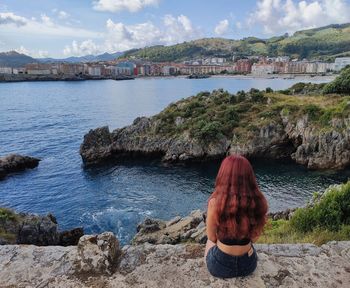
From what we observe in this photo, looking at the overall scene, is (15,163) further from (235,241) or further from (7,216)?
(235,241)

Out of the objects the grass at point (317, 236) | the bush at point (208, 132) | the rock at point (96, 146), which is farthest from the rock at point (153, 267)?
the rock at point (96, 146)

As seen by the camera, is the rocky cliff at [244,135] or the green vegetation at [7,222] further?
the rocky cliff at [244,135]

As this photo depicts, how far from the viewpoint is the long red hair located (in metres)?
5.75

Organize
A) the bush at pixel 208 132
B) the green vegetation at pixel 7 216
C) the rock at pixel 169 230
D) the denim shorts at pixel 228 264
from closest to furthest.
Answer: the denim shorts at pixel 228 264, the rock at pixel 169 230, the green vegetation at pixel 7 216, the bush at pixel 208 132

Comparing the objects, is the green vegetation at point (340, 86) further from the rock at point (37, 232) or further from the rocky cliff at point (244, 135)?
the rock at point (37, 232)

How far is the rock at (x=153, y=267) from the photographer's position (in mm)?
6668

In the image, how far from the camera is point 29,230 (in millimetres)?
24391

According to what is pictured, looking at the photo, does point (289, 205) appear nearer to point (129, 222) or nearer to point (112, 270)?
point (129, 222)

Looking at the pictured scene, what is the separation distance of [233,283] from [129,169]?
41531 mm

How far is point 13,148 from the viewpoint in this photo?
56.7 meters

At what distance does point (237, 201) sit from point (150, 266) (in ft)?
8.70

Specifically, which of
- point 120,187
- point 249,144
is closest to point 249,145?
point 249,144

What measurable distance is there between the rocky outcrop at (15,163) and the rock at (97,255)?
42171 millimetres

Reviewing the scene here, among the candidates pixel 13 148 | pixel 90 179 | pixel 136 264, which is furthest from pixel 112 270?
pixel 13 148
